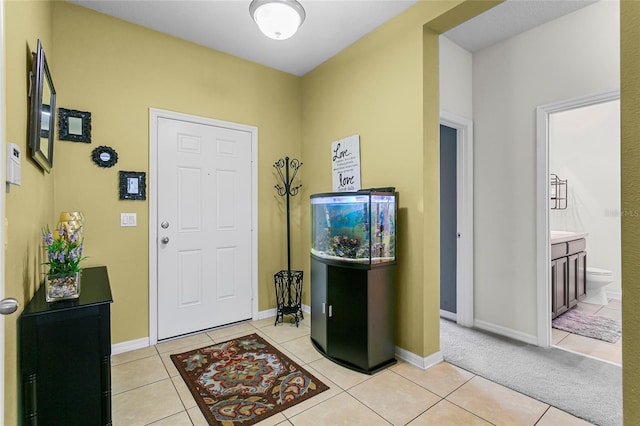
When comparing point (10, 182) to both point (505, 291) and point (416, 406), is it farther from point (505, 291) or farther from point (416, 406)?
point (505, 291)

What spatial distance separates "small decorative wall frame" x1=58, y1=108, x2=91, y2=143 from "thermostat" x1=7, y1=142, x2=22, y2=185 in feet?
4.72

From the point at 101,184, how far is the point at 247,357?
1.92 m

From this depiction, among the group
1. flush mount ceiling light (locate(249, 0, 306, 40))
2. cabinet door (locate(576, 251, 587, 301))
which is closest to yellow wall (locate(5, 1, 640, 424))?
flush mount ceiling light (locate(249, 0, 306, 40))

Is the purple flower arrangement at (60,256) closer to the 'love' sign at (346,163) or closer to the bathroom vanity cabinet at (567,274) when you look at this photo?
the 'love' sign at (346,163)

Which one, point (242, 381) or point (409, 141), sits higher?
point (409, 141)

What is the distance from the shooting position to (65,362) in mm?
1431

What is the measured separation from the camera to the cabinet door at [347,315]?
2.36 meters

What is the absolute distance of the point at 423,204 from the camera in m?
2.43

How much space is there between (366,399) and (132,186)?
256 centimetres

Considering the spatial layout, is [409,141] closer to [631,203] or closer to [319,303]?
[319,303]

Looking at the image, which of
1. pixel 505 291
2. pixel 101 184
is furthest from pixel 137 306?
pixel 505 291

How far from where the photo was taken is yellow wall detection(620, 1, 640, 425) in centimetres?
87

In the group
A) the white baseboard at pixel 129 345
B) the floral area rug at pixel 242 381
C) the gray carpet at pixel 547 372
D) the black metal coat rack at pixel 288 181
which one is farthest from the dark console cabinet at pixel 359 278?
the white baseboard at pixel 129 345

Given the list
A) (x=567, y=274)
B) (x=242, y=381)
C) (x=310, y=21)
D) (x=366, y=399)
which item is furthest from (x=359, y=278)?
(x=567, y=274)
